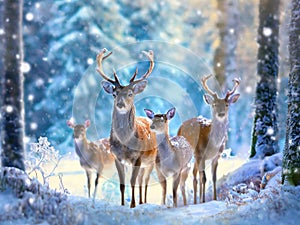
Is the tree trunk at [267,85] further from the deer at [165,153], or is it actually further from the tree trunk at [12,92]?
the tree trunk at [12,92]

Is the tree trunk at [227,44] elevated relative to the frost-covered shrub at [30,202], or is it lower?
elevated

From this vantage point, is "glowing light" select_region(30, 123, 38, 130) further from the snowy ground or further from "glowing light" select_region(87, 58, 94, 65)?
the snowy ground

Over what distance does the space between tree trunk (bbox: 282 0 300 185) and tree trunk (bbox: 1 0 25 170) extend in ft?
16.1

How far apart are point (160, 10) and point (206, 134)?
11.7 meters

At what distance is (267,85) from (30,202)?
281 inches

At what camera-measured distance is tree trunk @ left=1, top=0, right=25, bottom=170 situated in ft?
29.2

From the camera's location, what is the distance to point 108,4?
18.5 metres

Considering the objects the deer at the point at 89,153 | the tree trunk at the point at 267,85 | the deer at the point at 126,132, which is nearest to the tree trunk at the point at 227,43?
the tree trunk at the point at 267,85

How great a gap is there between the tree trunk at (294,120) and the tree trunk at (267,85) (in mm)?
3818

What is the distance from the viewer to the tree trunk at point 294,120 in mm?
6801

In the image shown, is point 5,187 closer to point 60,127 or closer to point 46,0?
point 60,127

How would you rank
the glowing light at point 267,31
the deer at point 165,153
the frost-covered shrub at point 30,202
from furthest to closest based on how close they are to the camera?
1. the glowing light at point 267,31
2. the deer at point 165,153
3. the frost-covered shrub at point 30,202

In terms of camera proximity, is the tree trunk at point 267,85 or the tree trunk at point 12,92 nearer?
the tree trunk at point 12,92

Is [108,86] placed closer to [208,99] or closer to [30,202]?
[208,99]
